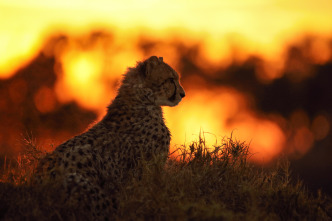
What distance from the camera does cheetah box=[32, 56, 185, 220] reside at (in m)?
4.75

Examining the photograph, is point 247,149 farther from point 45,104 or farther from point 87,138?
point 45,104

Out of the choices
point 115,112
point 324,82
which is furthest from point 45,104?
point 115,112

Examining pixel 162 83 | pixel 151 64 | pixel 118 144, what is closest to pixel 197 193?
pixel 118 144

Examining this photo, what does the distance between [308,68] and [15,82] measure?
853 cm

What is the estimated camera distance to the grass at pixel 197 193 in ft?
14.9

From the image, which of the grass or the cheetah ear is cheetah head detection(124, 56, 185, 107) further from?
the grass

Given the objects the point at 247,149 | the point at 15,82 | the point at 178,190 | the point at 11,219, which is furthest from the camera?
the point at 15,82

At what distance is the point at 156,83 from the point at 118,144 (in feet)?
3.23

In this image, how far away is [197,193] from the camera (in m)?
5.04

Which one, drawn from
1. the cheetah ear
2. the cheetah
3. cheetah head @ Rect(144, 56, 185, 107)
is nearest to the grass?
the cheetah

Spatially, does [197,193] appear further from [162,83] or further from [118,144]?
[162,83]

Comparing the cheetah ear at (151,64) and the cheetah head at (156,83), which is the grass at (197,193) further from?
the cheetah ear at (151,64)

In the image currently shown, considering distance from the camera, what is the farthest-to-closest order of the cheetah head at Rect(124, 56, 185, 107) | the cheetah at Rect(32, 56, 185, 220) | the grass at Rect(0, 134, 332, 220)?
1. the cheetah head at Rect(124, 56, 185, 107)
2. the cheetah at Rect(32, 56, 185, 220)
3. the grass at Rect(0, 134, 332, 220)

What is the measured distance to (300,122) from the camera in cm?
1784
